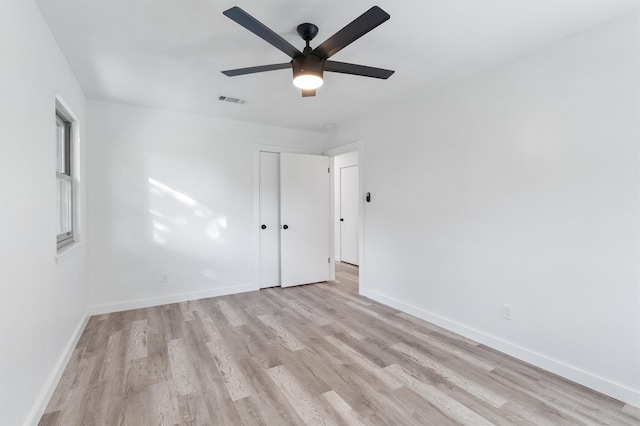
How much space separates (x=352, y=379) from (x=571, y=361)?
1.59 metres

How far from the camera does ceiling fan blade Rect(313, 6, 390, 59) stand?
1451 millimetres

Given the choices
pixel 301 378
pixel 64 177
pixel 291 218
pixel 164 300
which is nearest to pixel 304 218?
pixel 291 218

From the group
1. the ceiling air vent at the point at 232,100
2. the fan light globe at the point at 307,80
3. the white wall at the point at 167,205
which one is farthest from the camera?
the white wall at the point at 167,205

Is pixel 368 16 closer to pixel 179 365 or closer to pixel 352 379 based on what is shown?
pixel 352 379

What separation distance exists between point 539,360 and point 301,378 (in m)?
1.84

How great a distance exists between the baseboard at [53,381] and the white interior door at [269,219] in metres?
2.24

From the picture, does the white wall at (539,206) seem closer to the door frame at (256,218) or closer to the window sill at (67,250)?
the door frame at (256,218)

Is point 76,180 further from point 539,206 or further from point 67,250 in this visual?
point 539,206

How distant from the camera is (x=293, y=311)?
3635mm

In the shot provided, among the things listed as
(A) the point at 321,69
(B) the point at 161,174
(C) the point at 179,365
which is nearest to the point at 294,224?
(B) the point at 161,174

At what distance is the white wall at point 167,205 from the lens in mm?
3553

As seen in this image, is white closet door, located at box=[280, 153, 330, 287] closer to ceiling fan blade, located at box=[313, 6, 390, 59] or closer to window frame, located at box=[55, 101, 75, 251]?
window frame, located at box=[55, 101, 75, 251]

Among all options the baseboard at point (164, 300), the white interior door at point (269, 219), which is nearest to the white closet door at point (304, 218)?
the white interior door at point (269, 219)

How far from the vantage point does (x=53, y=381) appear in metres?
2.09
